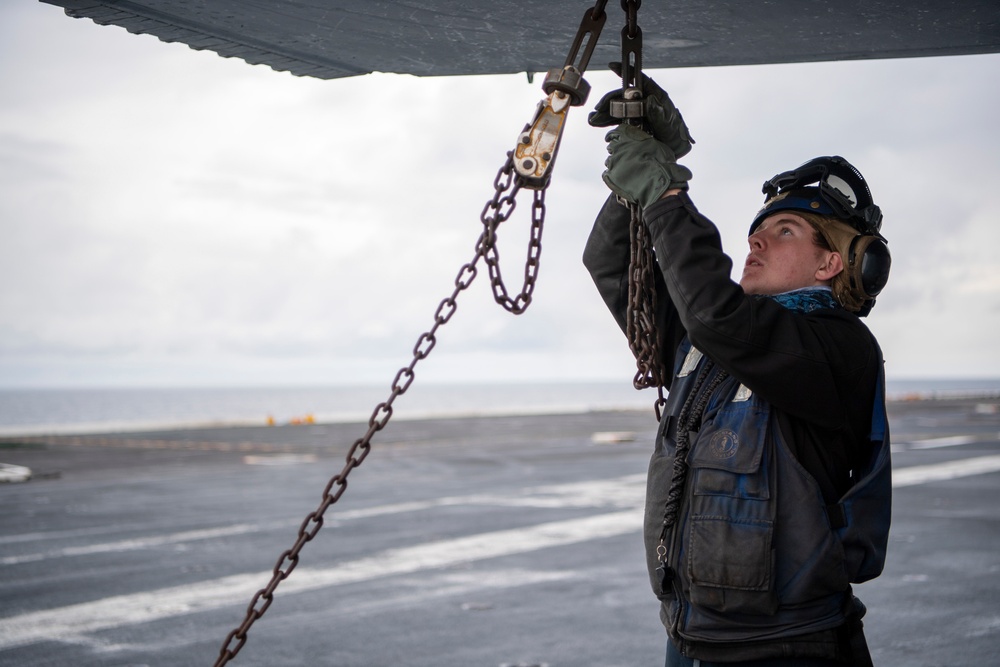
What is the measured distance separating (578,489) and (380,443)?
10.0 metres

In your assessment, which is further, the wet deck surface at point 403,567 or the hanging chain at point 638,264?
the wet deck surface at point 403,567

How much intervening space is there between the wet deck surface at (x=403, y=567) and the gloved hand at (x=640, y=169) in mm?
3637

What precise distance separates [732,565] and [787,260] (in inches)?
34.9

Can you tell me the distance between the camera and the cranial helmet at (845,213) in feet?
8.71

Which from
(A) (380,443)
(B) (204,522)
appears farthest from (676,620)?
(A) (380,443)

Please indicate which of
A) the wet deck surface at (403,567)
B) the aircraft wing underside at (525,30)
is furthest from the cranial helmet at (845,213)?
the wet deck surface at (403,567)

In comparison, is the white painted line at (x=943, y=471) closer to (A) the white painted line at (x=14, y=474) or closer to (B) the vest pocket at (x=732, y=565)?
(B) the vest pocket at (x=732, y=565)

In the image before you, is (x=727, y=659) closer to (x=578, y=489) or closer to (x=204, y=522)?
(x=204, y=522)

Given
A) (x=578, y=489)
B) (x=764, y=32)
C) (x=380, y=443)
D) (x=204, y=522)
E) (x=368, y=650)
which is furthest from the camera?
Result: (x=380, y=443)

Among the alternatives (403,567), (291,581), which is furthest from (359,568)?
(291,581)

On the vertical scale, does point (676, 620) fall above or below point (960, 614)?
above

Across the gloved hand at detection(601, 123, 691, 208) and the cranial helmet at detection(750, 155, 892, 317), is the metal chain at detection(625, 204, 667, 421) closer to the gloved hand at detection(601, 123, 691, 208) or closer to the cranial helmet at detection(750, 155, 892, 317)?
the gloved hand at detection(601, 123, 691, 208)

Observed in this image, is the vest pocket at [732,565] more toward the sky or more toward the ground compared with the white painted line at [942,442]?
more toward the sky

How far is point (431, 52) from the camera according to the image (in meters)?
3.70
